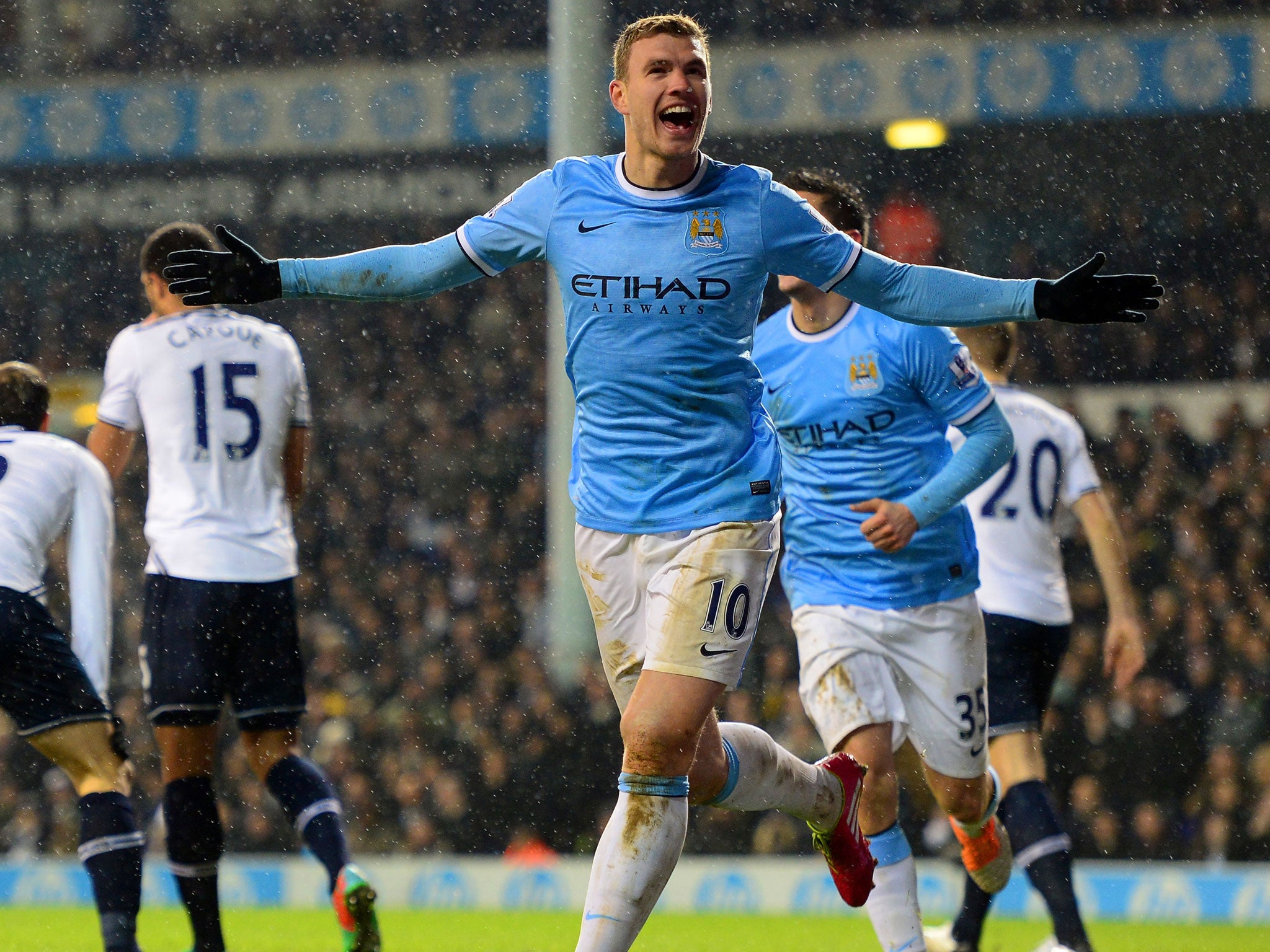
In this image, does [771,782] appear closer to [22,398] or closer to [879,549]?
[879,549]

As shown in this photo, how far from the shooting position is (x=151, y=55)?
1955 centimetres

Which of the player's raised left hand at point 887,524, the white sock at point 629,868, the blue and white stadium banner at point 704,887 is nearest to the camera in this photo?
the white sock at point 629,868

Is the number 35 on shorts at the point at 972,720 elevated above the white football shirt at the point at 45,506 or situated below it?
below

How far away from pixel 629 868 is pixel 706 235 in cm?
150

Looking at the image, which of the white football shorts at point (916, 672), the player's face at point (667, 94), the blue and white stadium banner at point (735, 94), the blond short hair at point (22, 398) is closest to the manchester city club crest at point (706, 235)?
the player's face at point (667, 94)

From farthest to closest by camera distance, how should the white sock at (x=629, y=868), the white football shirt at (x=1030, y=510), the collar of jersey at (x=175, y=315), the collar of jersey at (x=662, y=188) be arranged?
the white football shirt at (x=1030, y=510), the collar of jersey at (x=175, y=315), the collar of jersey at (x=662, y=188), the white sock at (x=629, y=868)

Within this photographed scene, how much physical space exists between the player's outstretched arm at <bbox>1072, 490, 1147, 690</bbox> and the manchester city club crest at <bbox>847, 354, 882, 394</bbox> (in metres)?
1.46

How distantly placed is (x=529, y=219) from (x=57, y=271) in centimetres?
1764

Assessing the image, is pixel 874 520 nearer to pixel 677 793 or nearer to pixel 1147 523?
pixel 677 793

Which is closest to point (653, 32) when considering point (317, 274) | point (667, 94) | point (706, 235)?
point (667, 94)

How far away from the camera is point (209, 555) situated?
5742 mm

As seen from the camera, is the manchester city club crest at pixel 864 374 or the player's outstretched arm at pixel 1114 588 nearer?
the manchester city club crest at pixel 864 374

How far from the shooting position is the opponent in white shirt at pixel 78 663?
5352 mm

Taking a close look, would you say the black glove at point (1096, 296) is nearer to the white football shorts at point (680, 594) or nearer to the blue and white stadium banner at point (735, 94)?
the white football shorts at point (680, 594)
